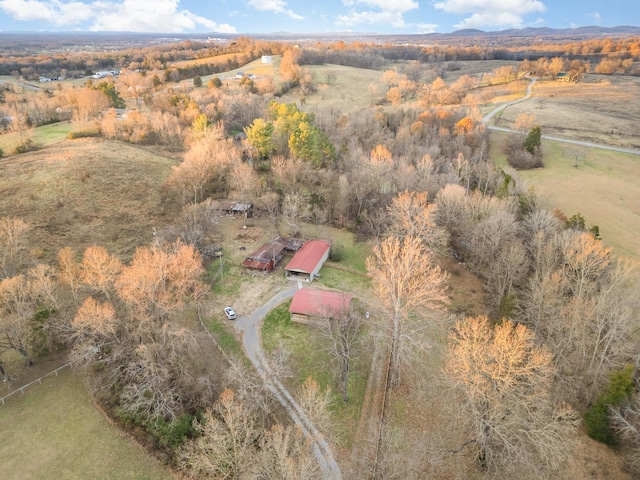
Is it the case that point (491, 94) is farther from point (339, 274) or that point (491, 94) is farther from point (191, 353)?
point (191, 353)

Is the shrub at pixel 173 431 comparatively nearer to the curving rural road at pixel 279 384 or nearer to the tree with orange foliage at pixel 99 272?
the curving rural road at pixel 279 384

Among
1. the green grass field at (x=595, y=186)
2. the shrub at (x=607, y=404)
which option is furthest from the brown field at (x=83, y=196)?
the green grass field at (x=595, y=186)

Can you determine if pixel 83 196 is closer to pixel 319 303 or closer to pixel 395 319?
pixel 319 303

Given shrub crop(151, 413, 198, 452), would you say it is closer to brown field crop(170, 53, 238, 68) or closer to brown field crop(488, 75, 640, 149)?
brown field crop(488, 75, 640, 149)

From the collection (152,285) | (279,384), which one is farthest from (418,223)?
(152,285)

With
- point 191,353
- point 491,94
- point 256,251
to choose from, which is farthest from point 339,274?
point 491,94

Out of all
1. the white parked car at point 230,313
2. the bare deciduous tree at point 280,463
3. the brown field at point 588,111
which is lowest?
the white parked car at point 230,313
